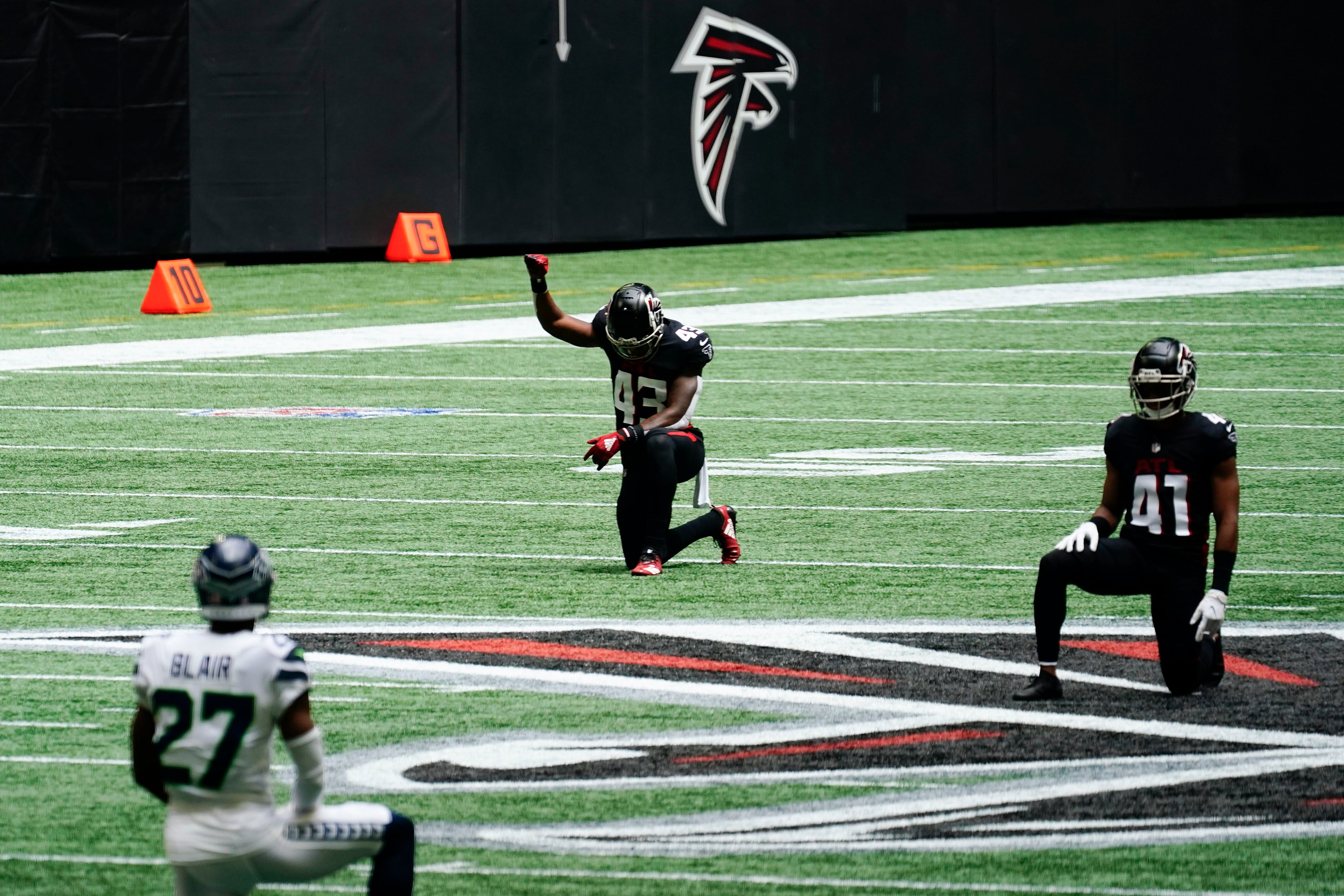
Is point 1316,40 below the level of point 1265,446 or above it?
above

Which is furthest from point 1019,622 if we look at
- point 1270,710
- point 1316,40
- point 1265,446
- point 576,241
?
point 1316,40

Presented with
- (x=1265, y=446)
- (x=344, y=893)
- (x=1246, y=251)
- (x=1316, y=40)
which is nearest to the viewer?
(x=344, y=893)

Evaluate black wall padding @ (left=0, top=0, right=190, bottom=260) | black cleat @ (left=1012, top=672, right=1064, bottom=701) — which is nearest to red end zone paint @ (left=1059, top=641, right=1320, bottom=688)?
black cleat @ (left=1012, top=672, right=1064, bottom=701)

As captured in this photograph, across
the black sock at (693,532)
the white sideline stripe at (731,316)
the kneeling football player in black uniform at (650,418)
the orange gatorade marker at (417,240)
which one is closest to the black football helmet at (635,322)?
the kneeling football player in black uniform at (650,418)

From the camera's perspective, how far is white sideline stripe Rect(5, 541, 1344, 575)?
11.9 m

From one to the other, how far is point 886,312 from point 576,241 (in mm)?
9067

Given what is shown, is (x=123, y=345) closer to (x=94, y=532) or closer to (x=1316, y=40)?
(x=94, y=532)

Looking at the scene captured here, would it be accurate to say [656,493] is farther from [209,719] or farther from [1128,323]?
[1128,323]

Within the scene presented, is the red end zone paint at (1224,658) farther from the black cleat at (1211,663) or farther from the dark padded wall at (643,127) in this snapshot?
the dark padded wall at (643,127)

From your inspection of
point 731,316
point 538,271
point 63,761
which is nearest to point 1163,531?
point 63,761

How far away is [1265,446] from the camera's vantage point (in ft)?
53.8

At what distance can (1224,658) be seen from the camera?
32.0 ft

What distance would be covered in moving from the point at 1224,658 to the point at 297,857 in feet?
17.1

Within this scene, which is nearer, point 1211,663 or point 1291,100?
point 1211,663
